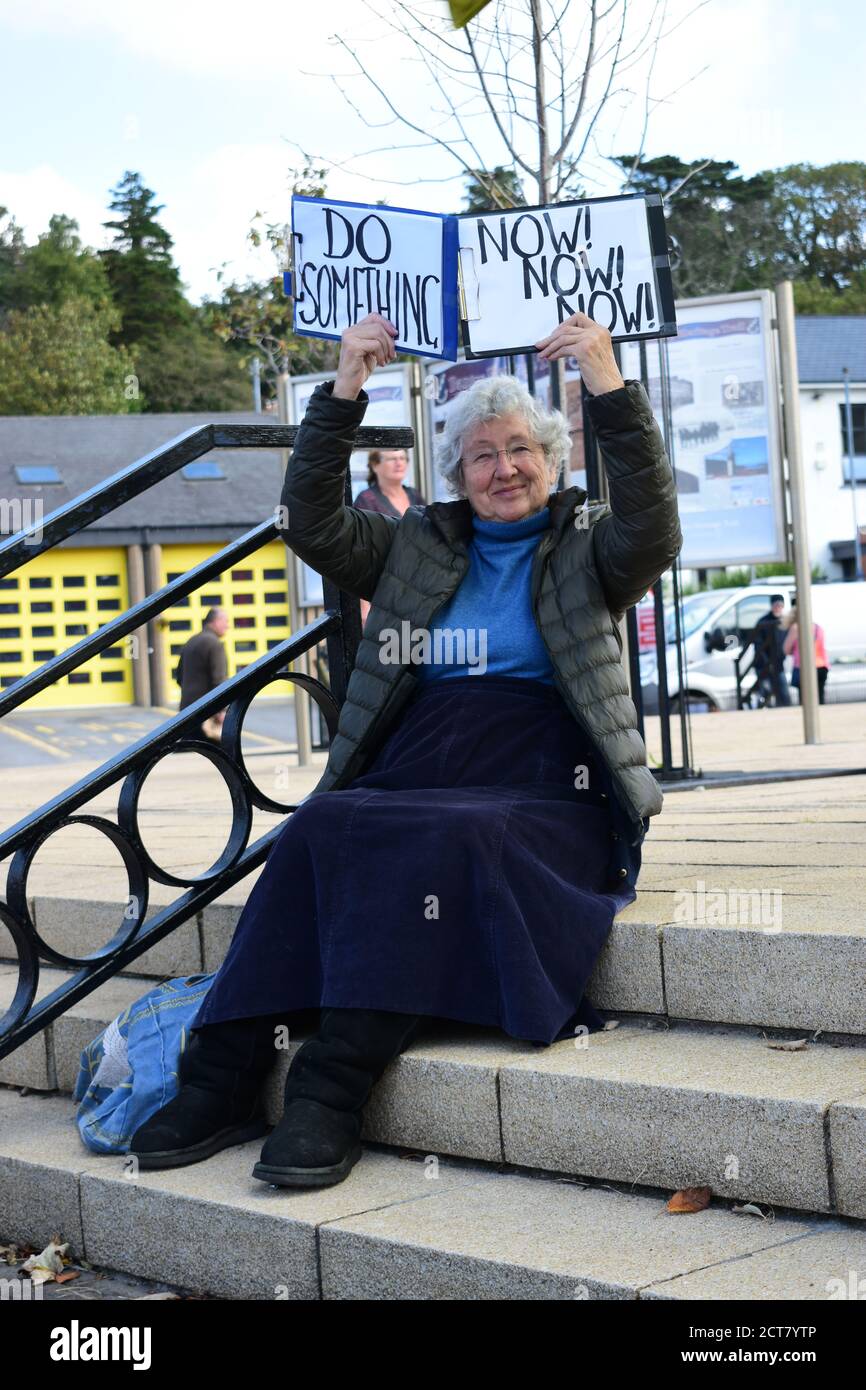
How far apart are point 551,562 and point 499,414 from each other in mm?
407

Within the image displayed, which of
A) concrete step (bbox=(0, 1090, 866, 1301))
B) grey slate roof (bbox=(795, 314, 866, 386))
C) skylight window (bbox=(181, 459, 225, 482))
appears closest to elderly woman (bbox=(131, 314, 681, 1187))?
concrete step (bbox=(0, 1090, 866, 1301))

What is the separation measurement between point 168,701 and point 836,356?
83.9ft

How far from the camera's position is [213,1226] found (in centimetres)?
313

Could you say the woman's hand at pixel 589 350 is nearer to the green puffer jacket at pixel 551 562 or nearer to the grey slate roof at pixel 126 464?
the green puffer jacket at pixel 551 562

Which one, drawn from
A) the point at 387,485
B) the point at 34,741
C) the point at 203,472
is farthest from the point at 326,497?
the point at 203,472

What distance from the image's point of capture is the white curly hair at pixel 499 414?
13.0 ft

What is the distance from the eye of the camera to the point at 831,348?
48375 millimetres

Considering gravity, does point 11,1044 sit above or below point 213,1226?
above

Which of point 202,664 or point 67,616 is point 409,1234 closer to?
point 202,664

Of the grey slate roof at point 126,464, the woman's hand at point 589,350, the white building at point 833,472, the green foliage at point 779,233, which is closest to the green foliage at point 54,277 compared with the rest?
the green foliage at point 779,233

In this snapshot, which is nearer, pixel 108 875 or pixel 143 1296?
pixel 143 1296

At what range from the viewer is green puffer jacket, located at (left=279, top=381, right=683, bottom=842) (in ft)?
11.8
